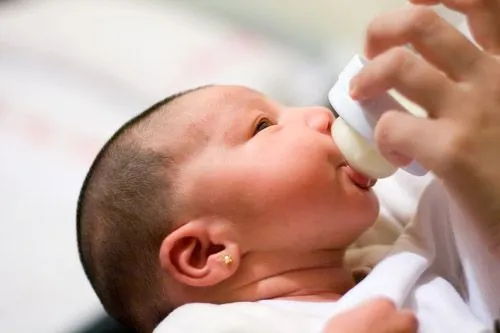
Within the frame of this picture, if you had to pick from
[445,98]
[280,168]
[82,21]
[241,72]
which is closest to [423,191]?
[280,168]

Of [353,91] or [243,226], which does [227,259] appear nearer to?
[243,226]

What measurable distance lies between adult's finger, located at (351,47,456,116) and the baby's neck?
27 centimetres

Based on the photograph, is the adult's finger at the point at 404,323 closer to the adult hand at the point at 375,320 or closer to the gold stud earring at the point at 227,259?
the adult hand at the point at 375,320

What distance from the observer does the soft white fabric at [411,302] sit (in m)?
0.77

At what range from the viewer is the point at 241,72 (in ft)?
5.04

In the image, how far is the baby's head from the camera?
84 cm

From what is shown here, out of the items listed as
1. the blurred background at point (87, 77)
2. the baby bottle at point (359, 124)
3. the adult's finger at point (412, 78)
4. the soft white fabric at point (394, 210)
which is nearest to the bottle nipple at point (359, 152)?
the baby bottle at point (359, 124)

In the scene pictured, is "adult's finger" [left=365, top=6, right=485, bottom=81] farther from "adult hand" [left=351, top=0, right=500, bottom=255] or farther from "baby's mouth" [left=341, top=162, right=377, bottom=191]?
"baby's mouth" [left=341, top=162, right=377, bottom=191]

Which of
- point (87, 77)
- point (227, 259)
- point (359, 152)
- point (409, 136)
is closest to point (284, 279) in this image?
point (227, 259)

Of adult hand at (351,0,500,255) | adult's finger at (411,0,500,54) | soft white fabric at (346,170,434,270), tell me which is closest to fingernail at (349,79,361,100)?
adult hand at (351,0,500,255)

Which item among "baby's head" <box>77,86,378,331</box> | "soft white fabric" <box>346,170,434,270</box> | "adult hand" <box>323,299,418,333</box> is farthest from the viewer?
"soft white fabric" <box>346,170,434,270</box>

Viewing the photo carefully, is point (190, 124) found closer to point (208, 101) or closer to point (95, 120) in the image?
point (208, 101)

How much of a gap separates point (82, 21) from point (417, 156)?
48.0 inches

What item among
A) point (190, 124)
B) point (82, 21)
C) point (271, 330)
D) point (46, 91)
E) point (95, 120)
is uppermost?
Answer: point (82, 21)
